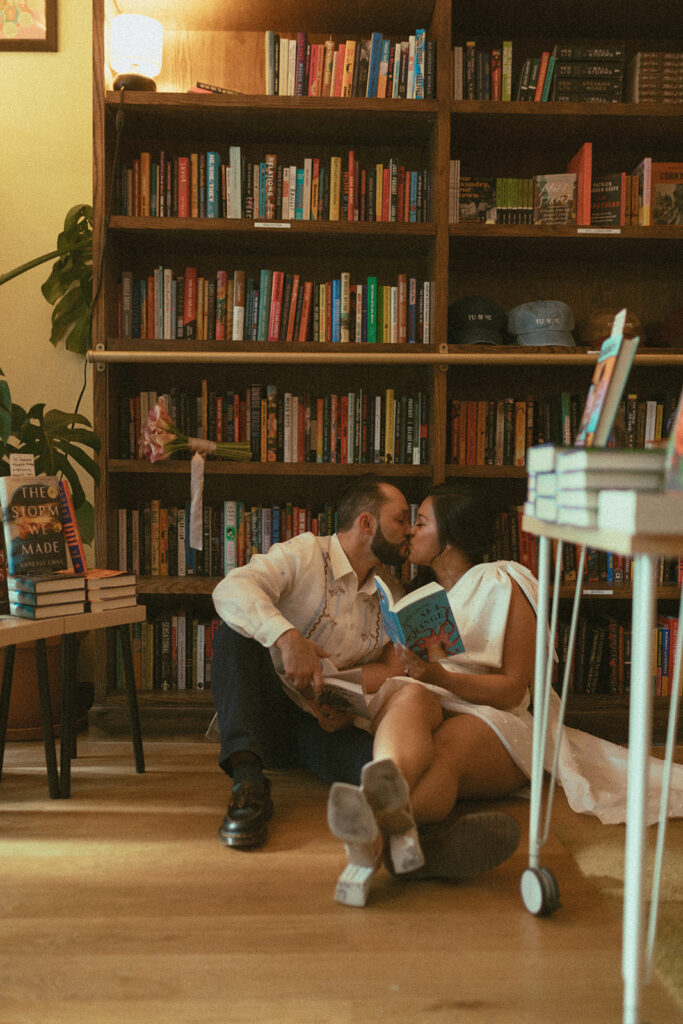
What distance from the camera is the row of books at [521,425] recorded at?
2584 millimetres

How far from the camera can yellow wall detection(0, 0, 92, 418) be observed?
2.80 m

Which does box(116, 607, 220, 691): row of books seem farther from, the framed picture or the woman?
the framed picture

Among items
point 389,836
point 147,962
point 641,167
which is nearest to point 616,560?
point 641,167

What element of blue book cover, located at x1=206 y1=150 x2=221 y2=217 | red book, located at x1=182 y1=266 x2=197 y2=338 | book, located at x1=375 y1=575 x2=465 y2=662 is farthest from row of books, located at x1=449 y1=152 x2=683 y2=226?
book, located at x1=375 y1=575 x2=465 y2=662

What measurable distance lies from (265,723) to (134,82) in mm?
1916

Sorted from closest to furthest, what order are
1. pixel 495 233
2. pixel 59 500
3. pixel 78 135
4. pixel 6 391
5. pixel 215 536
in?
pixel 59 500 < pixel 6 391 < pixel 495 233 < pixel 215 536 < pixel 78 135

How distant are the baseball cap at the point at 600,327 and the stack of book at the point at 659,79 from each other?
0.65 metres

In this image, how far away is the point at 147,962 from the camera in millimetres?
1231

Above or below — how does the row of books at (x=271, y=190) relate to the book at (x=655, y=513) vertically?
above

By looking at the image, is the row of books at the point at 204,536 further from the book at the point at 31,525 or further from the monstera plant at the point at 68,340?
the book at the point at 31,525

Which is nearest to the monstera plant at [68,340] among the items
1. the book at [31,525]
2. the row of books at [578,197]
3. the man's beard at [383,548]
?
the book at [31,525]

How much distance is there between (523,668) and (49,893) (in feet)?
3.62

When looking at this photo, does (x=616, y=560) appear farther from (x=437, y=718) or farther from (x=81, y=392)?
(x=81, y=392)

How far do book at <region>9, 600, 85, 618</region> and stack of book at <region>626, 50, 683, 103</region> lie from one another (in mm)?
2221
